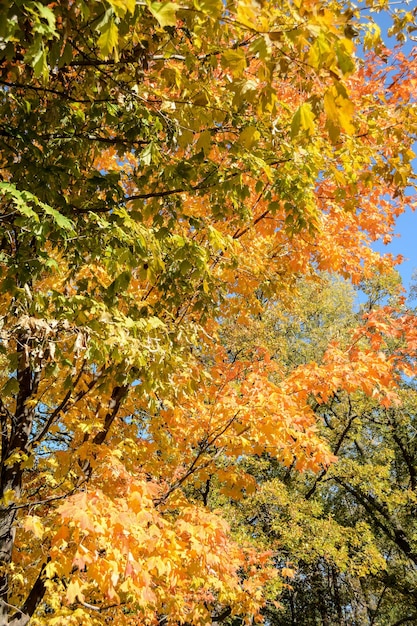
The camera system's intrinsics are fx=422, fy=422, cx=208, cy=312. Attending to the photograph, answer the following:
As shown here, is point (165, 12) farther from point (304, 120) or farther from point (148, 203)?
point (148, 203)

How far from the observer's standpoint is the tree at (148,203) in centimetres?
205

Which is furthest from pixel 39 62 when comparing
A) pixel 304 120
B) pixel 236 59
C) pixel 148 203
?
pixel 148 203

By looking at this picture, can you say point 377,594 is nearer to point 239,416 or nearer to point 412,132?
point 239,416

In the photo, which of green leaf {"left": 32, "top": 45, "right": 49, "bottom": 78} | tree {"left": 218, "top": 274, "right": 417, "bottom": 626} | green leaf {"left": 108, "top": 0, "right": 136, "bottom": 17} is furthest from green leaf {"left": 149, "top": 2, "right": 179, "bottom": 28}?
tree {"left": 218, "top": 274, "right": 417, "bottom": 626}

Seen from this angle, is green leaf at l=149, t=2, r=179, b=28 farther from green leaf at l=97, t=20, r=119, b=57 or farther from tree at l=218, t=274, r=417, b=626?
tree at l=218, t=274, r=417, b=626

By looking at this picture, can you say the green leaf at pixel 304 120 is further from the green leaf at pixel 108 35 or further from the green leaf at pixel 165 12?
the green leaf at pixel 108 35

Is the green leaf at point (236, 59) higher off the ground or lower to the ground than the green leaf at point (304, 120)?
higher

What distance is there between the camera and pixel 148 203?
3.40 metres

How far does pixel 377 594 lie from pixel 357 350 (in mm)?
15297

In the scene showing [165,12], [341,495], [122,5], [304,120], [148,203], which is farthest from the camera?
[341,495]

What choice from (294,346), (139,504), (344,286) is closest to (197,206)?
(139,504)

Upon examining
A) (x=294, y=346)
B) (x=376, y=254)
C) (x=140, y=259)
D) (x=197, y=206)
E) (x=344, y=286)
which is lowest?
(x=140, y=259)

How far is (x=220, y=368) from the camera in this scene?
7.00 meters

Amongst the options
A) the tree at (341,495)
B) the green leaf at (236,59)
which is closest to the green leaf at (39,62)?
the green leaf at (236,59)
